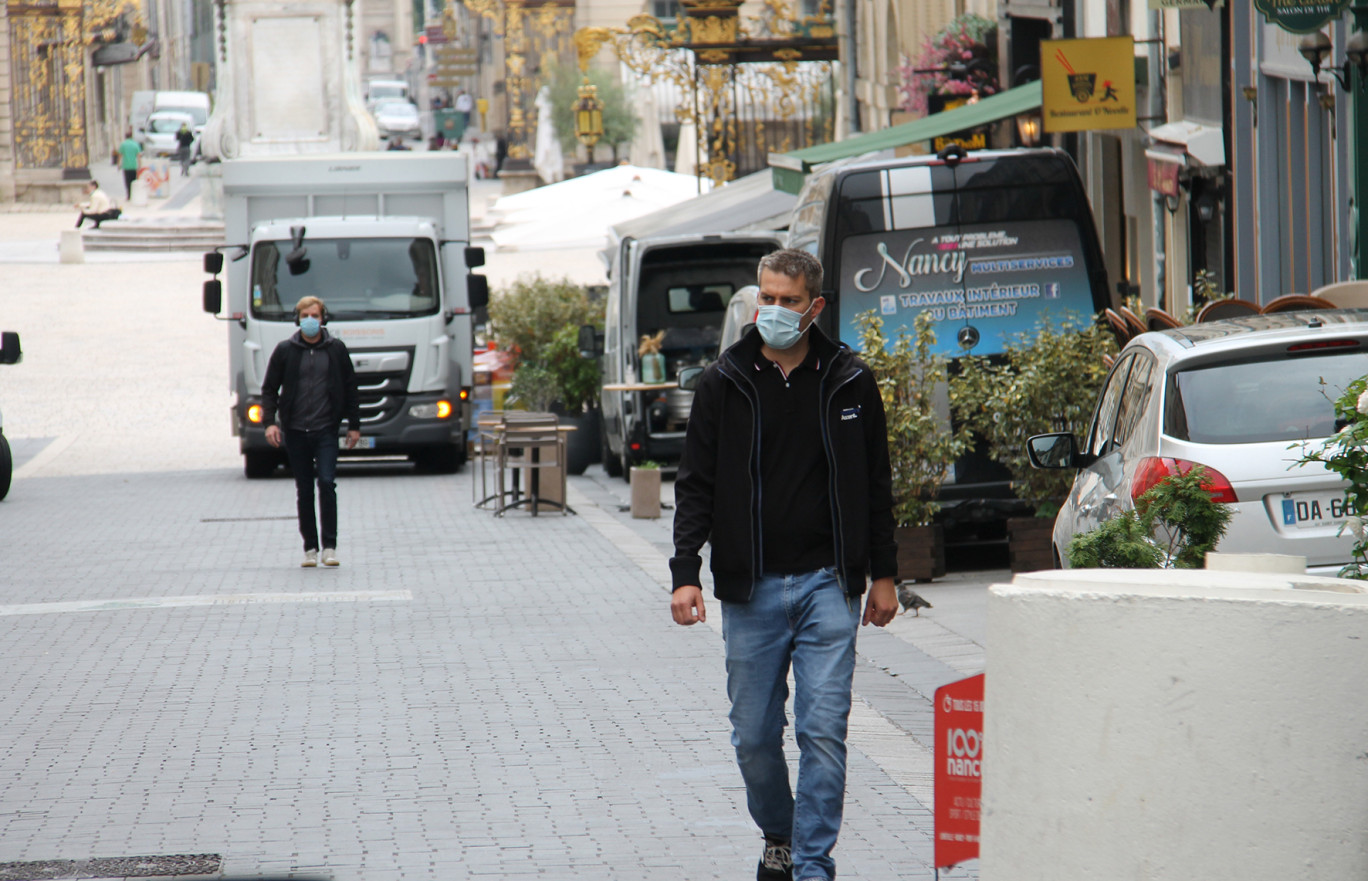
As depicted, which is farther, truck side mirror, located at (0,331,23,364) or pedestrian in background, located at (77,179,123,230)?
pedestrian in background, located at (77,179,123,230)

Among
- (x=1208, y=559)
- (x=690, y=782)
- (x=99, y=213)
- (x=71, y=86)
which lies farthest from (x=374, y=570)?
(x=71, y=86)

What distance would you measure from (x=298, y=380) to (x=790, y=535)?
8814 mm

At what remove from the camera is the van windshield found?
12383 millimetres

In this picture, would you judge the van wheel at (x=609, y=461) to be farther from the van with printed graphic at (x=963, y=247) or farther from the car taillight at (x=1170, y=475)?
the car taillight at (x=1170, y=475)

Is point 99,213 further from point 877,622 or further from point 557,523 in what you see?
point 877,622

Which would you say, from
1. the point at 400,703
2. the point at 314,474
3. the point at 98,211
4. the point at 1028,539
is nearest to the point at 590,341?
the point at 314,474

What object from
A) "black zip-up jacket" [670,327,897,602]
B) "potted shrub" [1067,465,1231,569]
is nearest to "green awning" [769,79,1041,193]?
"potted shrub" [1067,465,1231,569]

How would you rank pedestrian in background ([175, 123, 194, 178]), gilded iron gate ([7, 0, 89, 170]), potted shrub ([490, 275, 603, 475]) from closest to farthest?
potted shrub ([490, 275, 603, 475]) → gilded iron gate ([7, 0, 89, 170]) → pedestrian in background ([175, 123, 194, 178])

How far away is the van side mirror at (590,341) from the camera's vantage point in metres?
21.3

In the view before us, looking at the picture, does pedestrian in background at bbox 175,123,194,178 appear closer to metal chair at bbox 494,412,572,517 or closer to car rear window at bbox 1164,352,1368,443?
metal chair at bbox 494,412,572,517

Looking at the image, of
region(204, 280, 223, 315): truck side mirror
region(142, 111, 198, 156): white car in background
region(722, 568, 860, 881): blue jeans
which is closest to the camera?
region(722, 568, 860, 881): blue jeans

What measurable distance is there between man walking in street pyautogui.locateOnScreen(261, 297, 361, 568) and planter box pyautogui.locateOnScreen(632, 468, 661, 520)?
151 inches

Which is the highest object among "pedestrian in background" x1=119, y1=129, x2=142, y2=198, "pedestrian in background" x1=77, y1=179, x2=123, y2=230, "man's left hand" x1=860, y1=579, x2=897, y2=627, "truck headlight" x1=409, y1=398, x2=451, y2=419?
"pedestrian in background" x1=119, y1=129, x2=142, y2=198

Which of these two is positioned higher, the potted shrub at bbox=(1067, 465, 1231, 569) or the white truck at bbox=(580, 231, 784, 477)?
the white truck at bbox=(580, 231, 784, 477)
